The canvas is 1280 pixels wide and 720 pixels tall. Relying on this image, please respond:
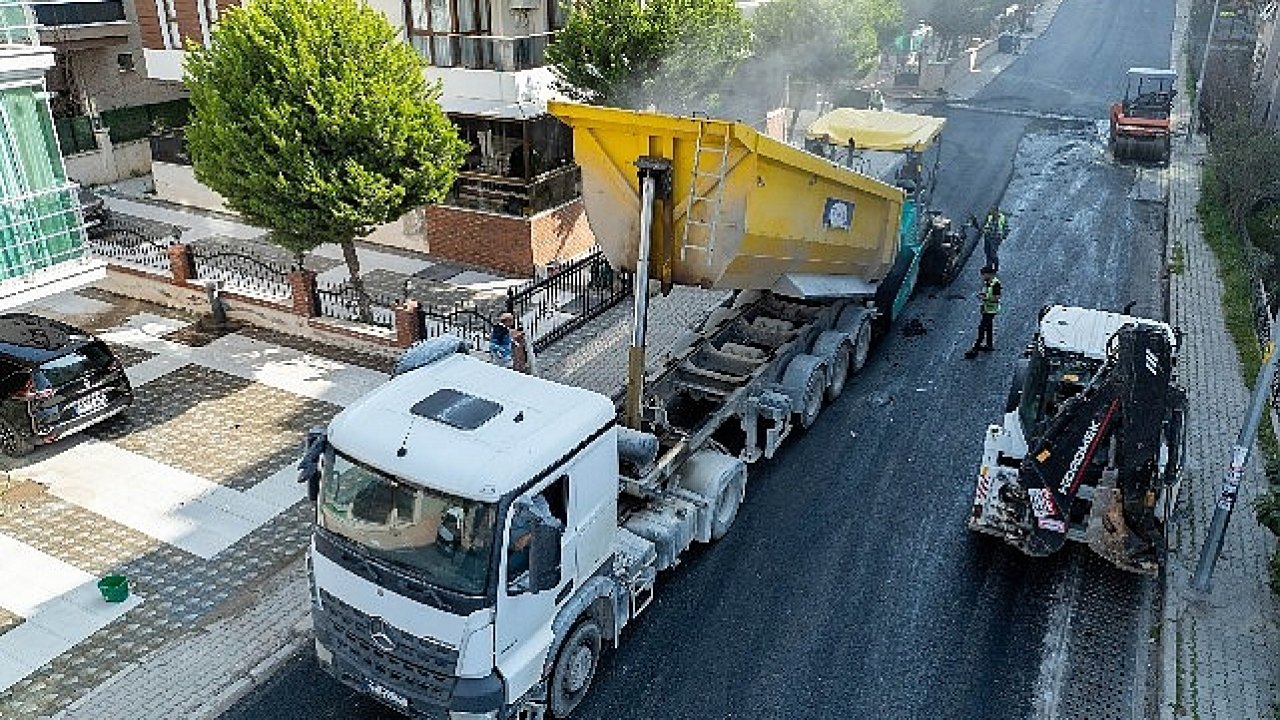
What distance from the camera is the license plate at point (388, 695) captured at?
7320mm

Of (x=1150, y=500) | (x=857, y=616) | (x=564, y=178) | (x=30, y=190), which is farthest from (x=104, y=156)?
(x=1150, y=500)

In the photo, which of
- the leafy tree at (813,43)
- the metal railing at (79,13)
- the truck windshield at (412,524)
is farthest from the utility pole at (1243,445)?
the metal railing at (79,13)

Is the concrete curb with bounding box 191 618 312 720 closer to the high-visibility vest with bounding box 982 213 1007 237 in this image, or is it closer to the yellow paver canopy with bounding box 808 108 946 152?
the yellow paver canopy with bounding box 808 108 946 152

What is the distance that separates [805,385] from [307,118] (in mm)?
8319

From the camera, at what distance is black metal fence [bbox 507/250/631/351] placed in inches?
628

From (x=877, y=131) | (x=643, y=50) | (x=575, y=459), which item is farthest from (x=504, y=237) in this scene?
(x=575, y=459)

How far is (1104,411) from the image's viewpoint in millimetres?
8891

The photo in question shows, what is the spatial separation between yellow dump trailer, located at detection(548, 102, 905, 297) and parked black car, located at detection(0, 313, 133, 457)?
23.7 ft

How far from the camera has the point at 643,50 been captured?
16.8 metres

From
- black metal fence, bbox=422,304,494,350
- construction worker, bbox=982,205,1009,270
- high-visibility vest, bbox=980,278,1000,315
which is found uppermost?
construction worker, bbox=982,205,1009,270

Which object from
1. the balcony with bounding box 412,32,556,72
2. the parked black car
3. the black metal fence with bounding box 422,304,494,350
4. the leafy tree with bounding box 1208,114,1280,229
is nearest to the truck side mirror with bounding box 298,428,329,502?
the parked black car

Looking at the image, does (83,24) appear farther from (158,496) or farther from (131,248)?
(158,496)

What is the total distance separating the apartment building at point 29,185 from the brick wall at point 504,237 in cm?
Result: 792

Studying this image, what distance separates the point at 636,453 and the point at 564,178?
448 inches
